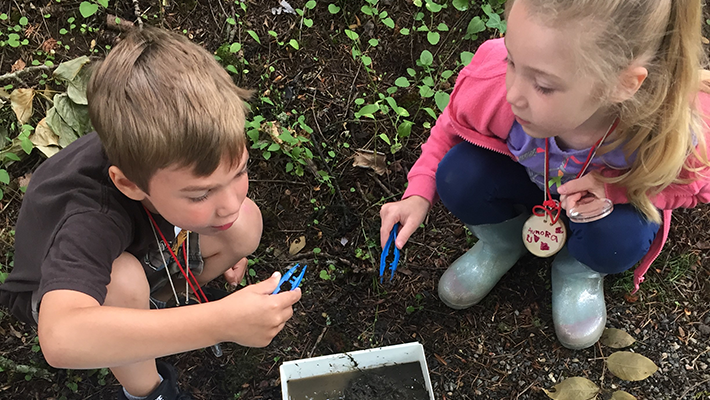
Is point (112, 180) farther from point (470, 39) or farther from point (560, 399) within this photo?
point (470, 39)

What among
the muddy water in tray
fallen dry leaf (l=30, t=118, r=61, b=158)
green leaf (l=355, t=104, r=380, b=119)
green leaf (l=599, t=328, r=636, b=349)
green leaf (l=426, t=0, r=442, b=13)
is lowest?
green leaf (l=599, t=328, r=636, b=349)

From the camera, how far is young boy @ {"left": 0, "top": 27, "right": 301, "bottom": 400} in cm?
126

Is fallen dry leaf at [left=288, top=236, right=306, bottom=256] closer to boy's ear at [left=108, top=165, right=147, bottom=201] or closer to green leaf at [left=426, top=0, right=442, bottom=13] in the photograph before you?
boy's ear at [left=108, top=165, right=147, bottom=201]

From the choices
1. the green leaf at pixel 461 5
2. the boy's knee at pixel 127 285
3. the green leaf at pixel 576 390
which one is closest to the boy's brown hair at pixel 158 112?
the boy's knee at pixel 127 285

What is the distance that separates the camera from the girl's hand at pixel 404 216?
1.71 m

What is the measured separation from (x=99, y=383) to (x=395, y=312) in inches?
43.3

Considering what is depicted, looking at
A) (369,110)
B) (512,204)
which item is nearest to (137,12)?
(369,110)

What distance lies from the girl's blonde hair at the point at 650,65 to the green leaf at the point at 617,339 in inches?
30.9

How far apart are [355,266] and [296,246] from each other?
255 millimetres

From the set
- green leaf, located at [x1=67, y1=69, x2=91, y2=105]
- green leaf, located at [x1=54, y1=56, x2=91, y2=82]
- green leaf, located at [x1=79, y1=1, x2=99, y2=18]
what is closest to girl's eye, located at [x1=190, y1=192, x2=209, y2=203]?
green leaf, located at [x1=67, y1=69, x2=91, y2=105]

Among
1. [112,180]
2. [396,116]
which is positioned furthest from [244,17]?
[112,180]

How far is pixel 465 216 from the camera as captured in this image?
184cm

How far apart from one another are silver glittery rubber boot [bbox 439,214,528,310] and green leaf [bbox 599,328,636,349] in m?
0.43

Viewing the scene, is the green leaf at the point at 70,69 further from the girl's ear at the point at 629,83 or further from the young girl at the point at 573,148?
the girl's ear at the point at 629,83
